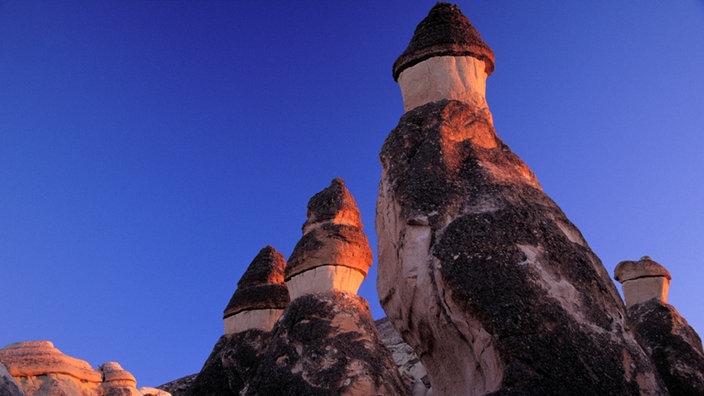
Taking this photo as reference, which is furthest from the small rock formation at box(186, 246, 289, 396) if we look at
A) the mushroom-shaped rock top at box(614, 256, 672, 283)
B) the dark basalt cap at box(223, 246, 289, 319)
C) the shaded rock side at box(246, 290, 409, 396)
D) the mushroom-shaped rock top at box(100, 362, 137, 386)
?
the mushroom-shaped rock top at box(614, 256, 672, 283)

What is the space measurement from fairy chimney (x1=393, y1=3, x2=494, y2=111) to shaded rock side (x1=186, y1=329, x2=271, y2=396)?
23.2ft

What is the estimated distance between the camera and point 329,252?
9953 millimetres

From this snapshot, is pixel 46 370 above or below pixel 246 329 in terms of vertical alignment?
below

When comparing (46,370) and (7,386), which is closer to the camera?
(7,386)

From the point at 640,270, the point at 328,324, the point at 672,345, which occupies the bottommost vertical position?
the point at 672,345

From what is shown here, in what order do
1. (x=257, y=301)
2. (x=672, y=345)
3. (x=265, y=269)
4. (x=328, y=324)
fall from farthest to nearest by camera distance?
(x=265, y=269)
(x=257, y=301)
(x=672, y=345)
(x=328, y=324)

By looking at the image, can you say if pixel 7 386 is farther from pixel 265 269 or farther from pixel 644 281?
pixel 644 281

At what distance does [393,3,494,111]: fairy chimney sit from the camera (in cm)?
627

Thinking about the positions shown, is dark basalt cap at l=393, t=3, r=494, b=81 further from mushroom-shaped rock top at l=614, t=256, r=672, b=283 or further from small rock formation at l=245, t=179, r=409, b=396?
mushroom-shaped rock top at l=614, t=256, r=672, b=283

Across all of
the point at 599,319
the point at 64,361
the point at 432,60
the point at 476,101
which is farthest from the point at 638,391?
the point at 64,361

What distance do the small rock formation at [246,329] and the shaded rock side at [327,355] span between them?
2.82 m

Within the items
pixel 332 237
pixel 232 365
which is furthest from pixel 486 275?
pixel 232 365

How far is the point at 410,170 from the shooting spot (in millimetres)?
5555

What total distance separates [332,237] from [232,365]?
3626 mm
